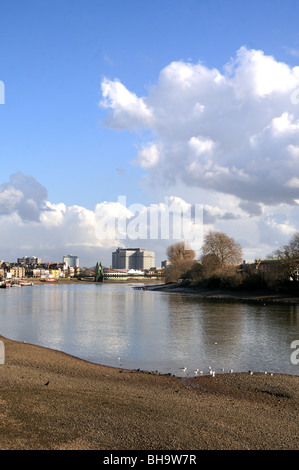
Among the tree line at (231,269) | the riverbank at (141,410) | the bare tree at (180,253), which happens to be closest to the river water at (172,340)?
the riverbank at (141,410)

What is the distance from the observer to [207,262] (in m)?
115

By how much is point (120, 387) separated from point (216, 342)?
15.1 meters

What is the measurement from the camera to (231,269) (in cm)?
10800

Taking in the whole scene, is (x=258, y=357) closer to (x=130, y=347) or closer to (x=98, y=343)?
(x=130, y=347)

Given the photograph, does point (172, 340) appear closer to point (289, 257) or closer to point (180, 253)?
point (289, 257)

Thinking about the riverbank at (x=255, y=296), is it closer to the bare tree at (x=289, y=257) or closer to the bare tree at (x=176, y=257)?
the bare tree at (x=289, y=257)

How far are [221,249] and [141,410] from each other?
105216 millimetres

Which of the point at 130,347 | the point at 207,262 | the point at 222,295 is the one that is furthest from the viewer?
the point at 207,262

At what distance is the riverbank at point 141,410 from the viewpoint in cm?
1027

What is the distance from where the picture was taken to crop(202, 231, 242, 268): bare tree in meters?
114

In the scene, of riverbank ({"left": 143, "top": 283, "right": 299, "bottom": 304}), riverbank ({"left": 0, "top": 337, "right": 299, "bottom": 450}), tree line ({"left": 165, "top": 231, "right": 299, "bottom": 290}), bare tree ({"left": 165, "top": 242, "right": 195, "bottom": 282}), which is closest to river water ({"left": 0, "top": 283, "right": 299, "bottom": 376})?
riverbank ({"left": 0, "top": 337, "right": 299, "bottom": 450})

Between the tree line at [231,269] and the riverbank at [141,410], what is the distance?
70.1m
